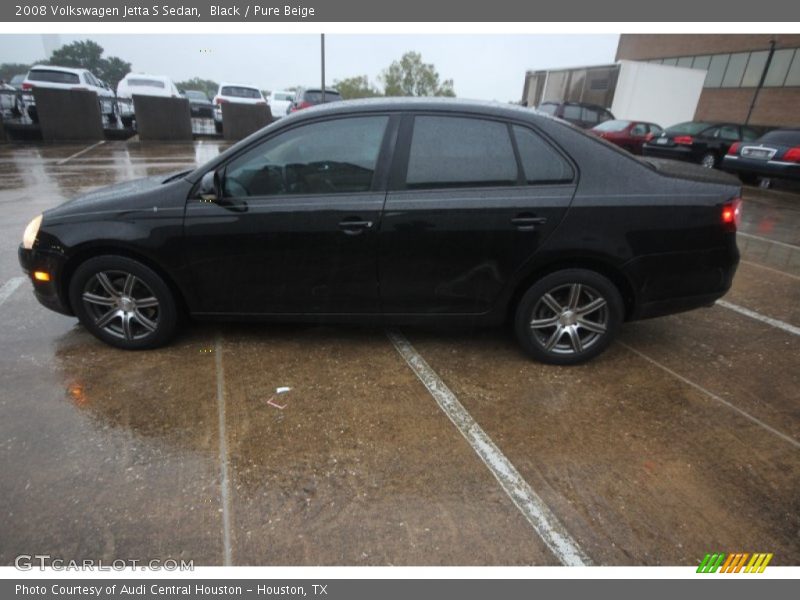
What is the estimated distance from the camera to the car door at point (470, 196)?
3010 millimetres

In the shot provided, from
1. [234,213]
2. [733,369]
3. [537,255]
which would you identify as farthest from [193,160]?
[733,369]

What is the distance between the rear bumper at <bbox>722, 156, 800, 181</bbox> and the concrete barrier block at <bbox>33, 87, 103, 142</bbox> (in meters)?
17.6

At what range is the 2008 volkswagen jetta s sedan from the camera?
303cm

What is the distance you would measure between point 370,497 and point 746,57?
1333 inches

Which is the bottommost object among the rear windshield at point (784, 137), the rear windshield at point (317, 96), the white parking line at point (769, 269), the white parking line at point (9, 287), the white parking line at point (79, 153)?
the white parking line at point (79, 153)

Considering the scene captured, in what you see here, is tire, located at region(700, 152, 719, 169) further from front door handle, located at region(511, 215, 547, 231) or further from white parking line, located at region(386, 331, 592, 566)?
white parking line, located at region(386, 331, 592, 566)

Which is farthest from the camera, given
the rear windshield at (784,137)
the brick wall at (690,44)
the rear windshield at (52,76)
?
the brick wall at (690,44)

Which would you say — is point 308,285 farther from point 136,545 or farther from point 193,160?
point 193,160

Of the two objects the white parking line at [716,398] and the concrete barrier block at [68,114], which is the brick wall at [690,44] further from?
the concrete barrier block at [68,114]

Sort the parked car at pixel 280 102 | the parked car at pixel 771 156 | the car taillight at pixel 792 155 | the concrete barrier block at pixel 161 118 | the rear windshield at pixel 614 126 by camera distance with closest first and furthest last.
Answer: the car taillight at pixel 792 155, the parked car at pixel 771 156, the rear windshield at pixel 614 126, the concrete barrier block at pixel 161 118, the parked car at pixel 280 102

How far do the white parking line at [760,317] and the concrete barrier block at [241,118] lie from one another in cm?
1608

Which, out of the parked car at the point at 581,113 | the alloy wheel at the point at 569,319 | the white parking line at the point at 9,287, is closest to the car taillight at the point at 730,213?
the alloy wheel at the point at 569,319

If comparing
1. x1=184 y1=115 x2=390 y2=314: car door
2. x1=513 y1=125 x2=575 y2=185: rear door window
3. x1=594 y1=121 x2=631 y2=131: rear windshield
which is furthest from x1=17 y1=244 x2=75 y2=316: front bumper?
x1=594 y1=121 x2=631 y2=131: rear windshield

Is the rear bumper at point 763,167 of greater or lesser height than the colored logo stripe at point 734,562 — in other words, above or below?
above
